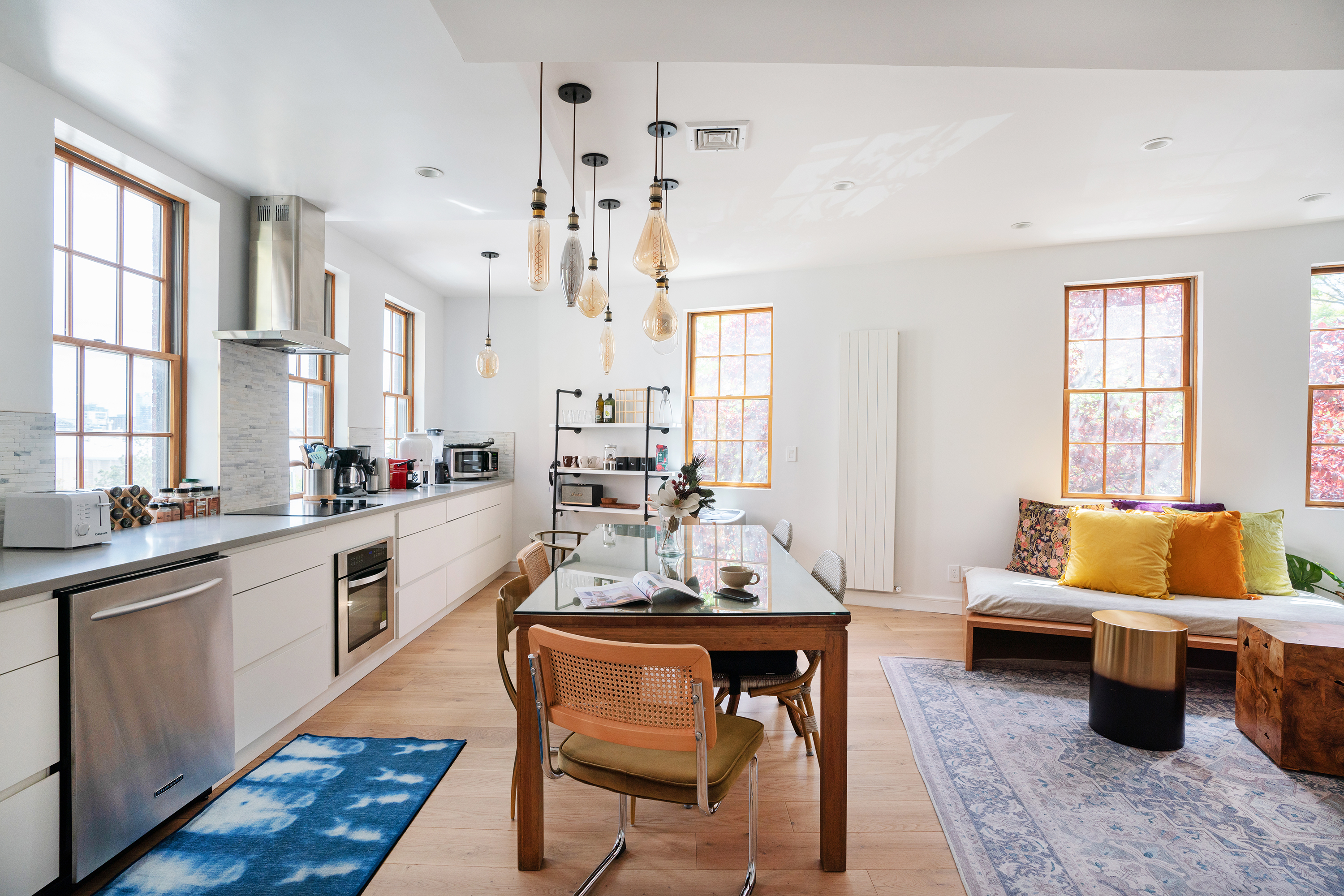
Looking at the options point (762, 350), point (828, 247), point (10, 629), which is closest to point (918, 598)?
point (762, 350)

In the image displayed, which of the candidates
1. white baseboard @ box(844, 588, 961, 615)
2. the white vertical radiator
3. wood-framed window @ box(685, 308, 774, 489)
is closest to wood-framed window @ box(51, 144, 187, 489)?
wood-framed window @ box(685, 308, 774, 489)

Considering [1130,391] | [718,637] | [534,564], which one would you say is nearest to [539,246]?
[534,564]

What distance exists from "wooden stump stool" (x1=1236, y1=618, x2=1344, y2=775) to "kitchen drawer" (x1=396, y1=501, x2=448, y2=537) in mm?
4320

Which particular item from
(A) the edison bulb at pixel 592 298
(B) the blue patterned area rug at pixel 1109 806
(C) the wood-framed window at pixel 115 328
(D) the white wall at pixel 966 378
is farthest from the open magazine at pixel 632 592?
(D) the white wall at pixel 966 378

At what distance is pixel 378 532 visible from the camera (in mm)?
3379

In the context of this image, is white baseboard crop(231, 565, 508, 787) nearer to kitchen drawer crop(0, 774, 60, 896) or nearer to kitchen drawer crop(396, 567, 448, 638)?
kitchen drawer crop(396, 567, 448, 638)

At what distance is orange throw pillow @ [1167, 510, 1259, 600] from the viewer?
11.3ft

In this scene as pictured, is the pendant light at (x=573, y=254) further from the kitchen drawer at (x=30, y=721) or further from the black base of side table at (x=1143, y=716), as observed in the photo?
the black base of side table at (x=1143, y=716)

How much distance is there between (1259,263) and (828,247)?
9.29 feet

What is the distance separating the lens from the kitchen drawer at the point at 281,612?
7.63ft

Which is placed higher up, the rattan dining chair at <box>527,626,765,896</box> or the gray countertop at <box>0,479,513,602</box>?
the gray countertop at <box>0,479,513,602</box>

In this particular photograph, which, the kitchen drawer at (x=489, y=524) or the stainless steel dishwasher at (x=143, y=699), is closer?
the stainless steel dishwasher at (x=143, y=699)

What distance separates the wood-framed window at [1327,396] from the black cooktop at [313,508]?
5.93 meters

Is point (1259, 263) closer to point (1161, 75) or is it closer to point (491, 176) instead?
point (1161, 75)
